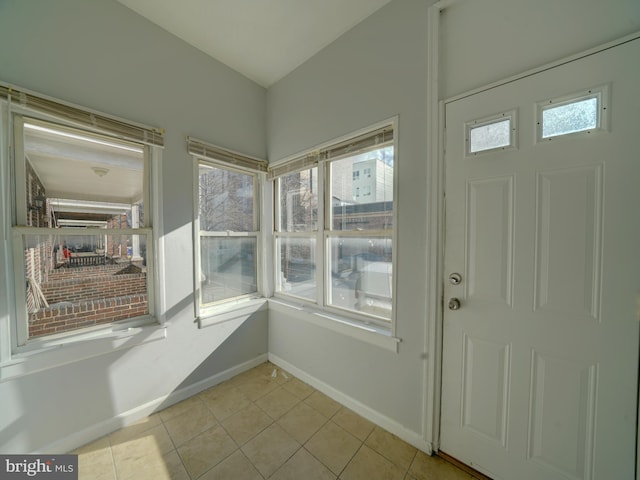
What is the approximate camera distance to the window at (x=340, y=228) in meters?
1.72

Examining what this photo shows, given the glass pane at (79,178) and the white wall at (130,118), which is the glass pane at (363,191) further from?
the glass pane at (79,178)

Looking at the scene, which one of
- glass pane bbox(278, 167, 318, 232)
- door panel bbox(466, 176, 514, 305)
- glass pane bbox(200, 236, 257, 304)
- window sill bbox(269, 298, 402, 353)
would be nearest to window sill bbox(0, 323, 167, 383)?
glass pane bbox(200, 236, 257, 304)

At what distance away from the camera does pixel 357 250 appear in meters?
1.90

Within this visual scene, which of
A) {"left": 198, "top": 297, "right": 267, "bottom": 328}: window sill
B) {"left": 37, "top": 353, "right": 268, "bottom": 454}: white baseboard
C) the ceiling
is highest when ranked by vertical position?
the ceiling

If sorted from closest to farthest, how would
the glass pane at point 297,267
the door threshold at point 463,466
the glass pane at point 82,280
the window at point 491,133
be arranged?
the window at point 491,133, the door threshold at point 463,466, the glass pane at point 82,280, the glass pane at point 297,267

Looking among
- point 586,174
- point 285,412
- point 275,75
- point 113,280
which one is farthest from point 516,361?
point 275,75

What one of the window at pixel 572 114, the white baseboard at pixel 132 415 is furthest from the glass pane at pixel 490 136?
the white baseboard at pixel 132 415

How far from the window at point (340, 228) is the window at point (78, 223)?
120cm

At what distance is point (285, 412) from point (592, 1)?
2926 mm

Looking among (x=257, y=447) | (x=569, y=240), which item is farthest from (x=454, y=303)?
(x=257, y=447)

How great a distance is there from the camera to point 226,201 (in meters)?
2.28

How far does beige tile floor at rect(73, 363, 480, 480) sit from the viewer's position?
1337 millimetres

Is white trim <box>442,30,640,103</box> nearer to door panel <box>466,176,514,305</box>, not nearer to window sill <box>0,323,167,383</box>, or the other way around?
door panel <box>466,176,514,305</box>

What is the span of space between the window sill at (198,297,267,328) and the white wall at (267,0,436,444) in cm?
60
